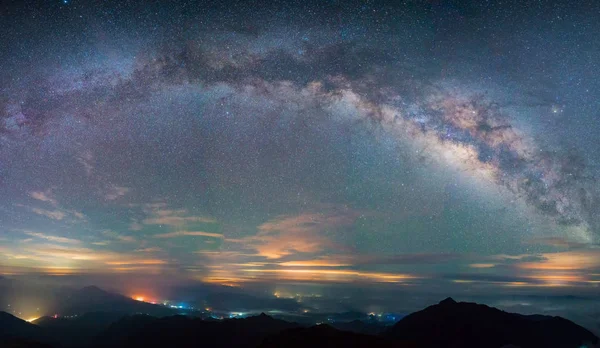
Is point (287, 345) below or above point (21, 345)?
above

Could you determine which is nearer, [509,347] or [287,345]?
[287,345]

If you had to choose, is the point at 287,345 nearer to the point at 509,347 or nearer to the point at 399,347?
the point at 399,347

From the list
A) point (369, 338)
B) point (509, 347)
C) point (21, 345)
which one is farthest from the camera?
point (509, 347)

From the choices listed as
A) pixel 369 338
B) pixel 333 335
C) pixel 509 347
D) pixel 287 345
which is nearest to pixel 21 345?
pixel 287 345

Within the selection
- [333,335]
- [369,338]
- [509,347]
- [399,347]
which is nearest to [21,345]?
[333,335]

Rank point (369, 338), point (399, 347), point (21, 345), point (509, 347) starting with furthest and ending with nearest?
point (509, 347) → point (21, 345) → point (369, 338) → point (399, 347)

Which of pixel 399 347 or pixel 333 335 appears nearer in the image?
pixel 399 347

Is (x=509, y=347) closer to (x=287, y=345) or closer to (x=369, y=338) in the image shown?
(x=369, y=338)

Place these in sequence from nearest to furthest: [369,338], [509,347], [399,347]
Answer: [399,347] → [369,338] → [509,347]

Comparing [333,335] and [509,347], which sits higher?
[333,335]
